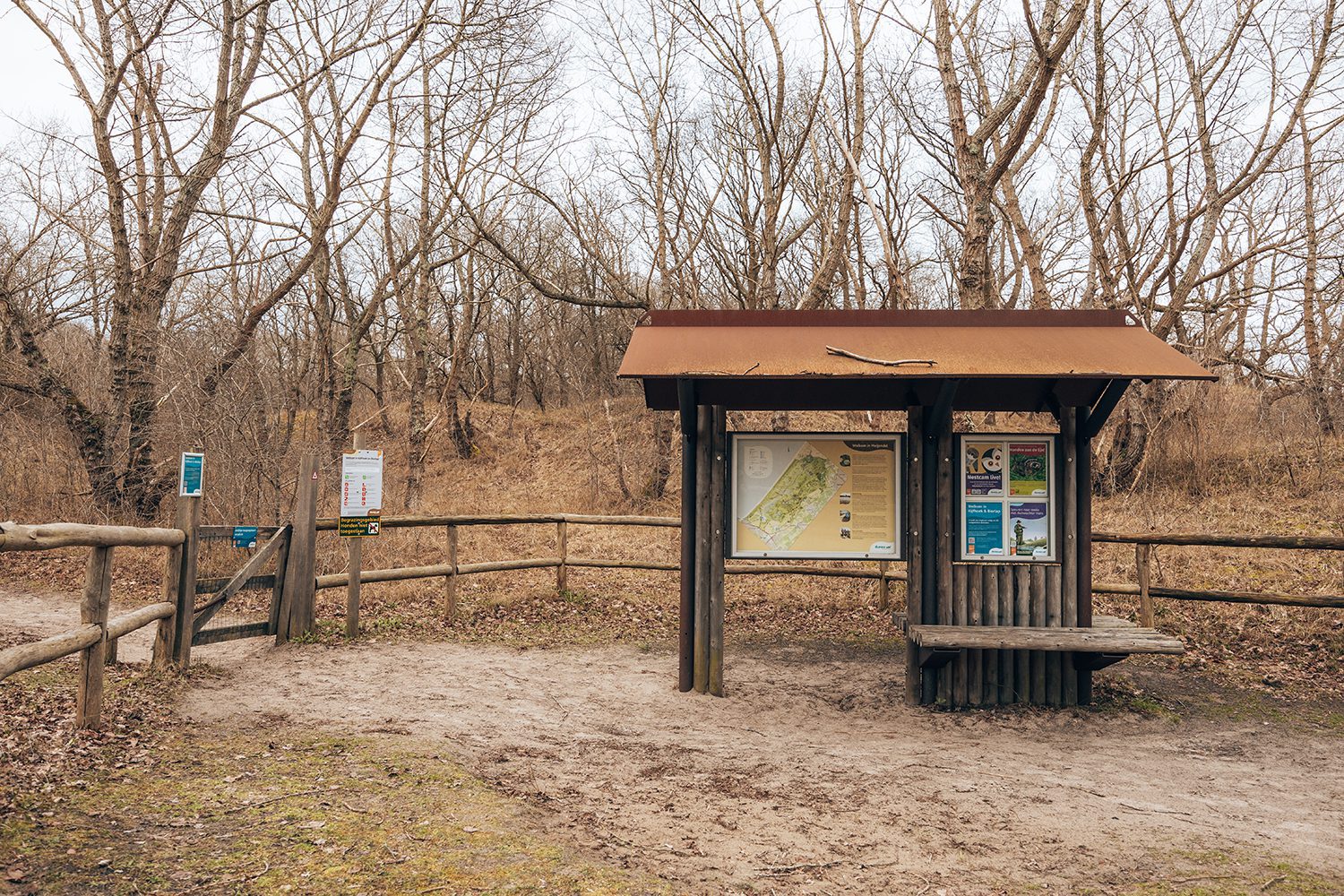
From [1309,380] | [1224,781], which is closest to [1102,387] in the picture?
[1224,781]

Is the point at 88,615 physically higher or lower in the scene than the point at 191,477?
lower

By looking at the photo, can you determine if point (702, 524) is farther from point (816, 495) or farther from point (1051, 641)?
point (1051, 641)

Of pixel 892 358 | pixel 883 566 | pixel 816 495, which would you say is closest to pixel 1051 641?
pixel 816 495

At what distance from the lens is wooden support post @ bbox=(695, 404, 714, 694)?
23.3ft

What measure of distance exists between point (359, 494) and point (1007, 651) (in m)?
6.14

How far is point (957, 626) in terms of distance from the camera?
6723 mm

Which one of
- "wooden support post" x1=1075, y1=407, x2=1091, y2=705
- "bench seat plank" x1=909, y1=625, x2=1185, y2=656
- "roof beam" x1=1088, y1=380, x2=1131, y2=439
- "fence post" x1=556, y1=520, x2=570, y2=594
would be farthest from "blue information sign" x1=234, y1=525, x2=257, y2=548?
"roof beam" x1=1088, y1=380, x2=1131, y2=439

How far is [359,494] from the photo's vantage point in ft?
30.2

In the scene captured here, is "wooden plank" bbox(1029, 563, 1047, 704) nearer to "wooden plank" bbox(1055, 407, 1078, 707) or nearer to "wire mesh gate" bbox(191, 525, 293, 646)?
"wooden plank" bbox(1055, 407, 1078, 707)

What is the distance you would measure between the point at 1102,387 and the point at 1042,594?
5.21ft

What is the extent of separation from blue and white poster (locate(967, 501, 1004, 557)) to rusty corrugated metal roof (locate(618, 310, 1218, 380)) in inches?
46.8

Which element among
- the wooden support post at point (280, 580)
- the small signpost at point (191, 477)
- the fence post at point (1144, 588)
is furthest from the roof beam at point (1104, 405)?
the wooden support post at point (280, 580)

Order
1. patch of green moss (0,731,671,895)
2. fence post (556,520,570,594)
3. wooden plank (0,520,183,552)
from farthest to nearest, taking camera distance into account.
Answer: fence post (556,520,570,594), wooden plank (0,520,183,552), patch of green moss (0,731,671,895)

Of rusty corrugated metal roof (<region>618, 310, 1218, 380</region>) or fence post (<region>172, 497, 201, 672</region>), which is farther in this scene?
fence post (<region>172, 497, 201, 672</region>)
